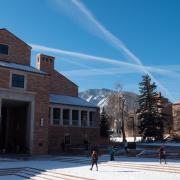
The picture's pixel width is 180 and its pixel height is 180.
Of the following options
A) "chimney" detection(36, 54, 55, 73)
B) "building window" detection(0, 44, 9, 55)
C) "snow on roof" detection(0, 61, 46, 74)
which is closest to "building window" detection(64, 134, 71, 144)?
"chimney" detection(36, 54, 55, 73)

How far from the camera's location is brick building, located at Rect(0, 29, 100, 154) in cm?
3578

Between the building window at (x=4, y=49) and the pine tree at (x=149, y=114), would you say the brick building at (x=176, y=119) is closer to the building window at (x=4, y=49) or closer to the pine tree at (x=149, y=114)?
the pine tree at (x=149, y=114)

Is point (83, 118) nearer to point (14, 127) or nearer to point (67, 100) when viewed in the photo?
point (67, 100)

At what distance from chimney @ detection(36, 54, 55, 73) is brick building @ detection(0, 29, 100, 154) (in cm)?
494

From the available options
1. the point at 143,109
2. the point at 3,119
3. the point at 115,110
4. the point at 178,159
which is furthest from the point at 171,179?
the point at 115,110

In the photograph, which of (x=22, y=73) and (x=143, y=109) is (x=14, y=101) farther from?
(x=143, y=109)

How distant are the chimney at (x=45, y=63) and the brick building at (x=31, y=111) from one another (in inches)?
195

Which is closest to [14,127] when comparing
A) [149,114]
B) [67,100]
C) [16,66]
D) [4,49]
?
[16,66]

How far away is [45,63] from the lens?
53.9 m

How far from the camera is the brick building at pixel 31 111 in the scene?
3578 centimetres

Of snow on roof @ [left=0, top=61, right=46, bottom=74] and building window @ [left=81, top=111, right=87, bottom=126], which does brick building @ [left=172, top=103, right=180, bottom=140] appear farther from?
snow on roof @ [left=0, top=61, right=46, bottom=74]

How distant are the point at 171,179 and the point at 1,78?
2163 centimetres

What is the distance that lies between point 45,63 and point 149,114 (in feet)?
60.9

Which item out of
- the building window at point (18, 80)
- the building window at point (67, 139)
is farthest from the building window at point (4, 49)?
the building window at point (67, 139)
